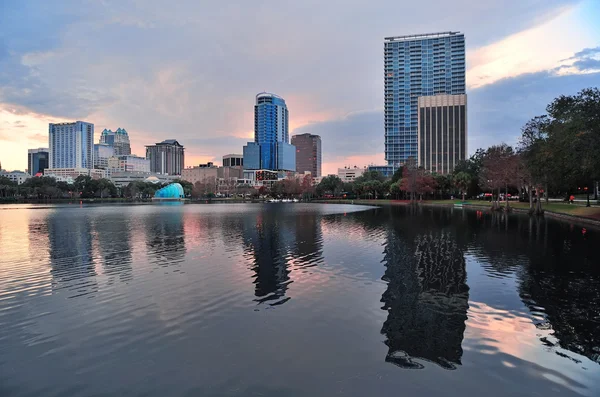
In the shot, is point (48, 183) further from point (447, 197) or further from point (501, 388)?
point (501, 388)

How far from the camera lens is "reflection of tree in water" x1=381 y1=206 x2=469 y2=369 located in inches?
320

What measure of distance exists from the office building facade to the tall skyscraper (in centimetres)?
805

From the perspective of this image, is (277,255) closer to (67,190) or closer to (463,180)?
(463,180)

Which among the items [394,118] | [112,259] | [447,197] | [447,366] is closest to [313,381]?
[447,366]

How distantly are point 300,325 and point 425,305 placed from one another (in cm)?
403

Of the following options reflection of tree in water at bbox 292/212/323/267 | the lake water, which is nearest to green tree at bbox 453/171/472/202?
reflection of tree in water at bbox 292/212/323/267

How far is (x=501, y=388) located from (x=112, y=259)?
1723cm

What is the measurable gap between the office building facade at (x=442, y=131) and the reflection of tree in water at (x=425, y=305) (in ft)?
531

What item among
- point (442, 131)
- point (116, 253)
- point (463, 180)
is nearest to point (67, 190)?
point (463, 180)

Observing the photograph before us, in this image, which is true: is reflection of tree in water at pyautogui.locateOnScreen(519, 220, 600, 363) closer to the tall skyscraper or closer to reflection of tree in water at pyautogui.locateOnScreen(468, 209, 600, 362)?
reflection of tree in water at pyautogui.locateOnScreen(468, 209, 600, 362)

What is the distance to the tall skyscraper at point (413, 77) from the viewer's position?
181m

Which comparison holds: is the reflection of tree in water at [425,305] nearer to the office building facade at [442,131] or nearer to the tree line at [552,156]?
the tree line at [552,156]

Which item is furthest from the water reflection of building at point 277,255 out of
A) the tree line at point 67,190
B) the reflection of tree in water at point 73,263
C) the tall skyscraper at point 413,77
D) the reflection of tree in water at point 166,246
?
the tall skyscraper at point 413,77

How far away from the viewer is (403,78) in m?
187
